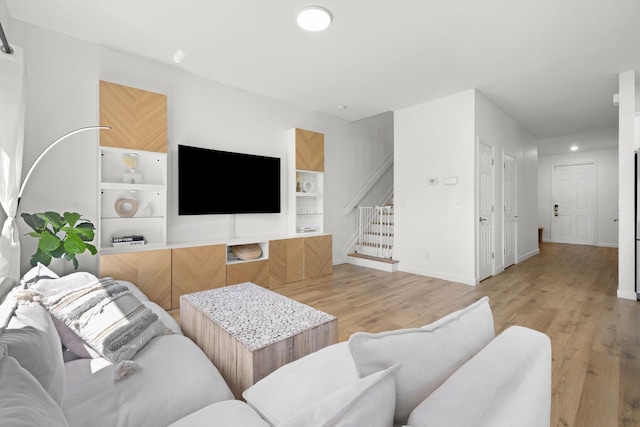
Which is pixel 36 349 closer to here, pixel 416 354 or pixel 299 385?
pixel 299 385

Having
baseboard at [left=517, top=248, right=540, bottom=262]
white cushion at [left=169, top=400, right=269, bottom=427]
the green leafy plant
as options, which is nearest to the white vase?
the green leafy plant

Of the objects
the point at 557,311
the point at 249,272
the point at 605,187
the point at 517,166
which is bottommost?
the point at 557,311

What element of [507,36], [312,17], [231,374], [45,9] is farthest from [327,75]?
[231,374]

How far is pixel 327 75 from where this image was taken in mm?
3740

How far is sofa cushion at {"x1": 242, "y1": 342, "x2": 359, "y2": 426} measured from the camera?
1.00 m

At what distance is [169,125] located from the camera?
3.63 metres

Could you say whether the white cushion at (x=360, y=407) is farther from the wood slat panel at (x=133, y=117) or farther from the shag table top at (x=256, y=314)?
the wood slat panel at (x=133, y=117)

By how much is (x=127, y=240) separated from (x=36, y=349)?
2.61 meters

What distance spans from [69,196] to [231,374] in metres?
2.67

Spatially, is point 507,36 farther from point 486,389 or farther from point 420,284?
point 486,389

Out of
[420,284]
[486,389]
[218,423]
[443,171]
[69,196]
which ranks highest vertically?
[443,171]

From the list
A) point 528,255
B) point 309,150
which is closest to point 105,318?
point 309,150

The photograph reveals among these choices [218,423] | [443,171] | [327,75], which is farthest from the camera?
[443,171]

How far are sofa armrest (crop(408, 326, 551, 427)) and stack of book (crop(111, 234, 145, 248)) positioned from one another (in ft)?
11.3
